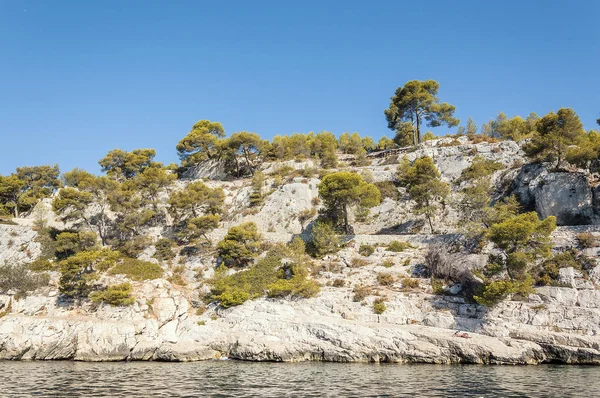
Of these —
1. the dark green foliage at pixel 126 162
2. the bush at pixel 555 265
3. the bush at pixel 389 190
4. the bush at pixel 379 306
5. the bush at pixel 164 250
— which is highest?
the dark green foliage at pixel 126 162

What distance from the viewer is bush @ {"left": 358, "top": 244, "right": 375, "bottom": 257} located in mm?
51906

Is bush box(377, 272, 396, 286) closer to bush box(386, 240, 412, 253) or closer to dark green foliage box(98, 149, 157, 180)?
bush box(386, 240, 412, 253)

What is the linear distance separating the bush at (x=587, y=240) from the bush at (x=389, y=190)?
97.2 ft

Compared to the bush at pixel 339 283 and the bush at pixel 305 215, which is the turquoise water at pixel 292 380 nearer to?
the bush at pixel 339 283

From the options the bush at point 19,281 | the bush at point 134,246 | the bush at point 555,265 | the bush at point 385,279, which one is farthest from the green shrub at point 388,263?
the bush at point 19,281

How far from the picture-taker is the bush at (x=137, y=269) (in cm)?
5028

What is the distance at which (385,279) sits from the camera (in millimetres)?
45406

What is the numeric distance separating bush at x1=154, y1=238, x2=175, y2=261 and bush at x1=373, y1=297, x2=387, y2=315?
30225 mm

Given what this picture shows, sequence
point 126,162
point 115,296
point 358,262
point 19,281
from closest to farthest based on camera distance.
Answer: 1. point 115,296
2. point 19,281
3. point 358,262
4. point 126,162

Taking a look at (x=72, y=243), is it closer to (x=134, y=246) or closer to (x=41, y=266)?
(x=41, y=266)

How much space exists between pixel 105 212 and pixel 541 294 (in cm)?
6631

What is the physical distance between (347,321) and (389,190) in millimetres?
35944

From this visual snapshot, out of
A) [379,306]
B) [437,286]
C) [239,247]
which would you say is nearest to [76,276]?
[239,247]

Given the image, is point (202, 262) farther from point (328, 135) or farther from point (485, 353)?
point (328, 135)
